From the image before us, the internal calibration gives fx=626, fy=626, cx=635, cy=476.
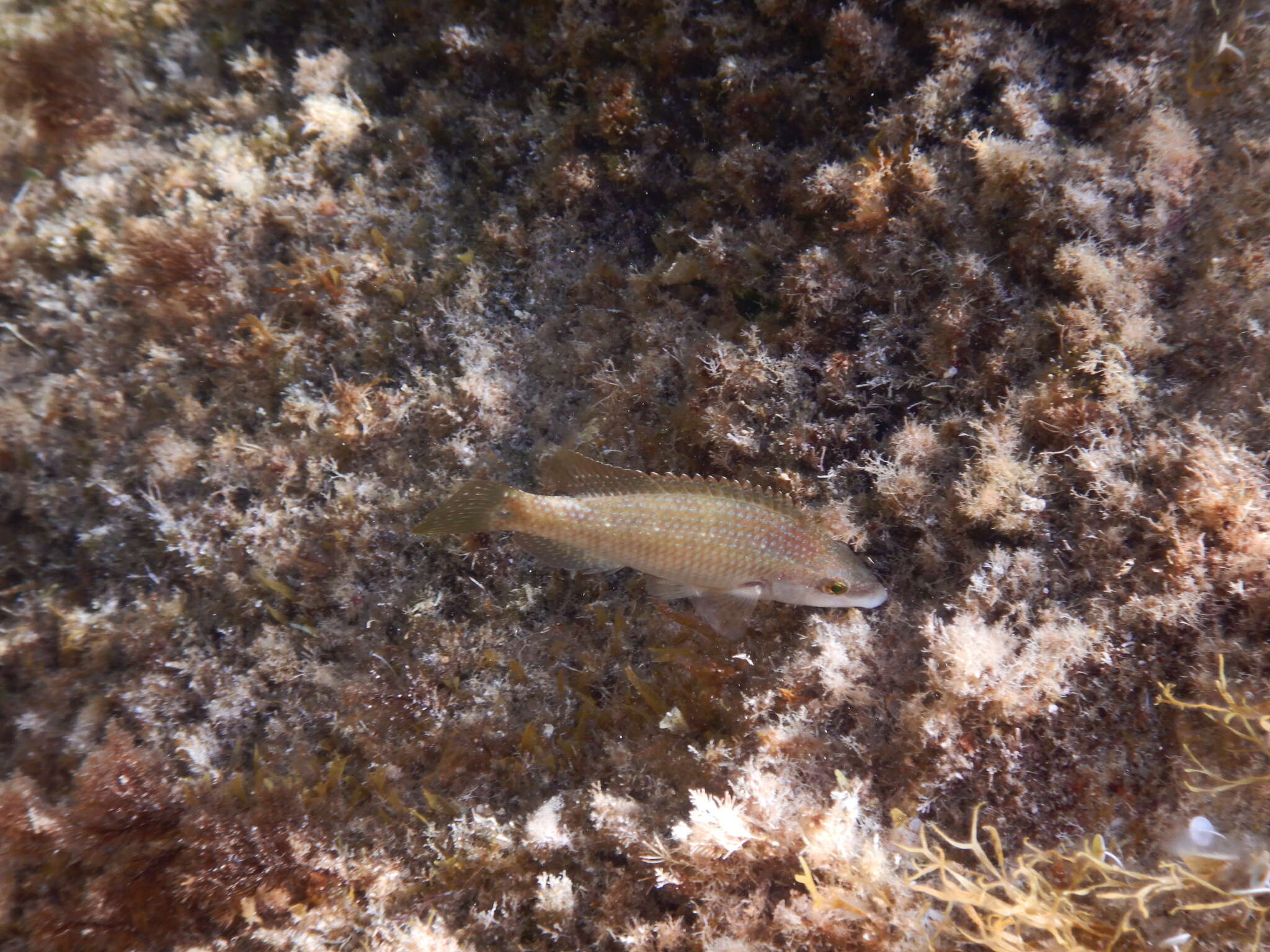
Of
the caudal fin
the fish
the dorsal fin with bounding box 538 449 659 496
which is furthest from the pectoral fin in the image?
the caudal fin

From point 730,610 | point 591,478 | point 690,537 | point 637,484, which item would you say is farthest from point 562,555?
point 730,610

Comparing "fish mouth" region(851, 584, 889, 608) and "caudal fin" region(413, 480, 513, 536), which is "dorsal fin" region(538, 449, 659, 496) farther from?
"fish mouth" region(851, 584, 889, 608)

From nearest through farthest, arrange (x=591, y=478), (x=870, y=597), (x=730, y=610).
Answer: (x=870, y=597), (x=730, y=610), (x=591, y=478)

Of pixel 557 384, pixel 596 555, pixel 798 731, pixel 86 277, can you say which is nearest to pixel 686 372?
pixel 557 384

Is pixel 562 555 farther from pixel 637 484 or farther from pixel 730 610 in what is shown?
pixel 730 610

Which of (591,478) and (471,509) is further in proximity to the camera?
(591,478)

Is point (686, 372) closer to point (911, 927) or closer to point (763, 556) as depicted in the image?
point (763, 556)

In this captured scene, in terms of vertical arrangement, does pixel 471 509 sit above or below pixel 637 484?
below

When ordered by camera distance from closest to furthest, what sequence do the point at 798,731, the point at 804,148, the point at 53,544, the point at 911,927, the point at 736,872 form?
1. the point at 911,927
2. the point at 736,872
3. the point at 798,731
4. the point at 804,148
5. the point at 53,544
